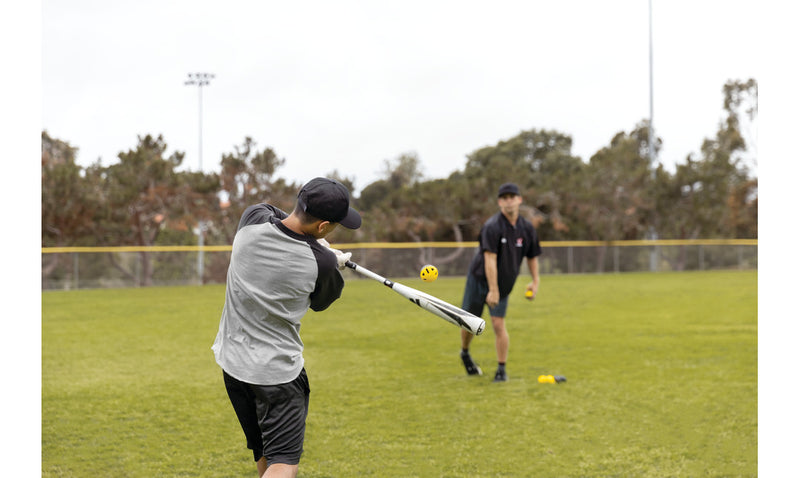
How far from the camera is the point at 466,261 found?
3203 centimetres

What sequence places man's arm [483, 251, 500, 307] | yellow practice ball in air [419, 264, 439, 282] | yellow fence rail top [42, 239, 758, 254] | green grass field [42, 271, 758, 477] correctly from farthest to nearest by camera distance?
yellow fence rail top [42, 239, 758, 254] < man's arm [483, 251, 500, 307] < green grass field [42, 271, 758, 477] < yellow practice ball in air [419, 264, 439, 282]

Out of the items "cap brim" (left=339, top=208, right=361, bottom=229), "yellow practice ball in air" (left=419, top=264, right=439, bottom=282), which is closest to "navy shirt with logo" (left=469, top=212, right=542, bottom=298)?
"yellow practice ball in air" (left=419, top=264, right=439, bottom=282)

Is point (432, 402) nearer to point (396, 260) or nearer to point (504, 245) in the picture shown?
point (504, 245)

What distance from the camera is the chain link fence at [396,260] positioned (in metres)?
25.1

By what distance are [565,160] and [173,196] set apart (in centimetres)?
3270

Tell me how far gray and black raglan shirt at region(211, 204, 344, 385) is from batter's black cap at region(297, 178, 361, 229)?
166 millimetres

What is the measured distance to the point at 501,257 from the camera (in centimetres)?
801

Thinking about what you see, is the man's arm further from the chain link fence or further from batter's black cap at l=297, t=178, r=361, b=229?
the chain link fence

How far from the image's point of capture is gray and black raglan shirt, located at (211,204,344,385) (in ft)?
11.4

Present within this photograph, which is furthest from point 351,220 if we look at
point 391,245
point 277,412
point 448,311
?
point 391,245

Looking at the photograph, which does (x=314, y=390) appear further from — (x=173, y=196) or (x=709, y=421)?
(x=173, y=196)

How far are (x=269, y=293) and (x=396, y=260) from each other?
2696 centimetres

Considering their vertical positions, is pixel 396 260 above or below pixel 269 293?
below

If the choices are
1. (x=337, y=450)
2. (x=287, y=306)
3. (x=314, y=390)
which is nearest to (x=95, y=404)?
(x=314, y=390)
